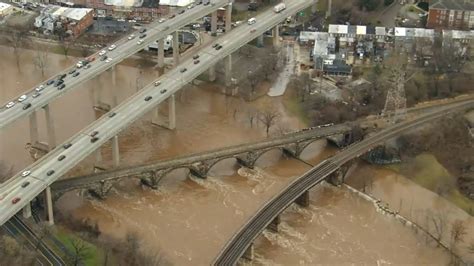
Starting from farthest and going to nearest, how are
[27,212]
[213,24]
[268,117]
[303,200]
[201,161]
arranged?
1. [213,24]
2. [268,117]
3. [201,161]
4. [303,200]
5. [27,212]

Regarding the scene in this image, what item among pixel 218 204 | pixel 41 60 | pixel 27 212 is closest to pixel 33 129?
pixel 27 212

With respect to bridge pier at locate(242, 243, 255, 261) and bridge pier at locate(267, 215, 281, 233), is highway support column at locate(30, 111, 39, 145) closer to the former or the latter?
bridge pier at locate(267, 215, 281, 233)

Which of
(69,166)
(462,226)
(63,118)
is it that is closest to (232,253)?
(69,166)

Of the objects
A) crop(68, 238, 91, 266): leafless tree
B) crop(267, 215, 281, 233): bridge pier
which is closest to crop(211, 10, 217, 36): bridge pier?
crop(267, 215, 281, 233): bridge pier

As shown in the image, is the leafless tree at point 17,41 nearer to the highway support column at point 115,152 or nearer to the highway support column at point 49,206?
the highway support column at point 115,152

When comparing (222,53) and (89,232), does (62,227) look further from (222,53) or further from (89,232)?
(222,53)

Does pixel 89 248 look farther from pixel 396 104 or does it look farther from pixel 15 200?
pixel 396 104
